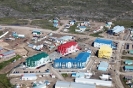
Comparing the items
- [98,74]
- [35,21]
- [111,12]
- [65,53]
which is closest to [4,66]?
[65,53]

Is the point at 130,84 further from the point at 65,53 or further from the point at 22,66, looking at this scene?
the point at 22,66

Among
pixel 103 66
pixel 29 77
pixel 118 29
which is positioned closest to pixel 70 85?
pixel 29 77

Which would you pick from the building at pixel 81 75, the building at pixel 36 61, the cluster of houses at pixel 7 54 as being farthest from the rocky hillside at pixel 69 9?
the building at pixel 81 75

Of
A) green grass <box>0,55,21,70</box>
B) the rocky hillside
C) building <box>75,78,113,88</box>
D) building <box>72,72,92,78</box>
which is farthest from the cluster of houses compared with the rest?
the rocky hillside

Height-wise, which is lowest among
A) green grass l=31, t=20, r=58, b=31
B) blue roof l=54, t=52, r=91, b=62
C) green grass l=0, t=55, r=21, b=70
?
green grass l=0, t=55, r=21, b=70

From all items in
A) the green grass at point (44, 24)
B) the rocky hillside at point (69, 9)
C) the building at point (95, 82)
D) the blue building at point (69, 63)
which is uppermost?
the rocky hillside at point (69, 9)

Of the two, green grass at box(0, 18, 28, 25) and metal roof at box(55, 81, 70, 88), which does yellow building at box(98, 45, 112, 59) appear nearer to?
metal roof at box(55, 81, 70, 88)

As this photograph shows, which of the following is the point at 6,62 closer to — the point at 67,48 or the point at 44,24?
the point at 67,48

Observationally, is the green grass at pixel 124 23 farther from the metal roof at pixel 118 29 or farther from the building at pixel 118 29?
the building at pixel 118 29
